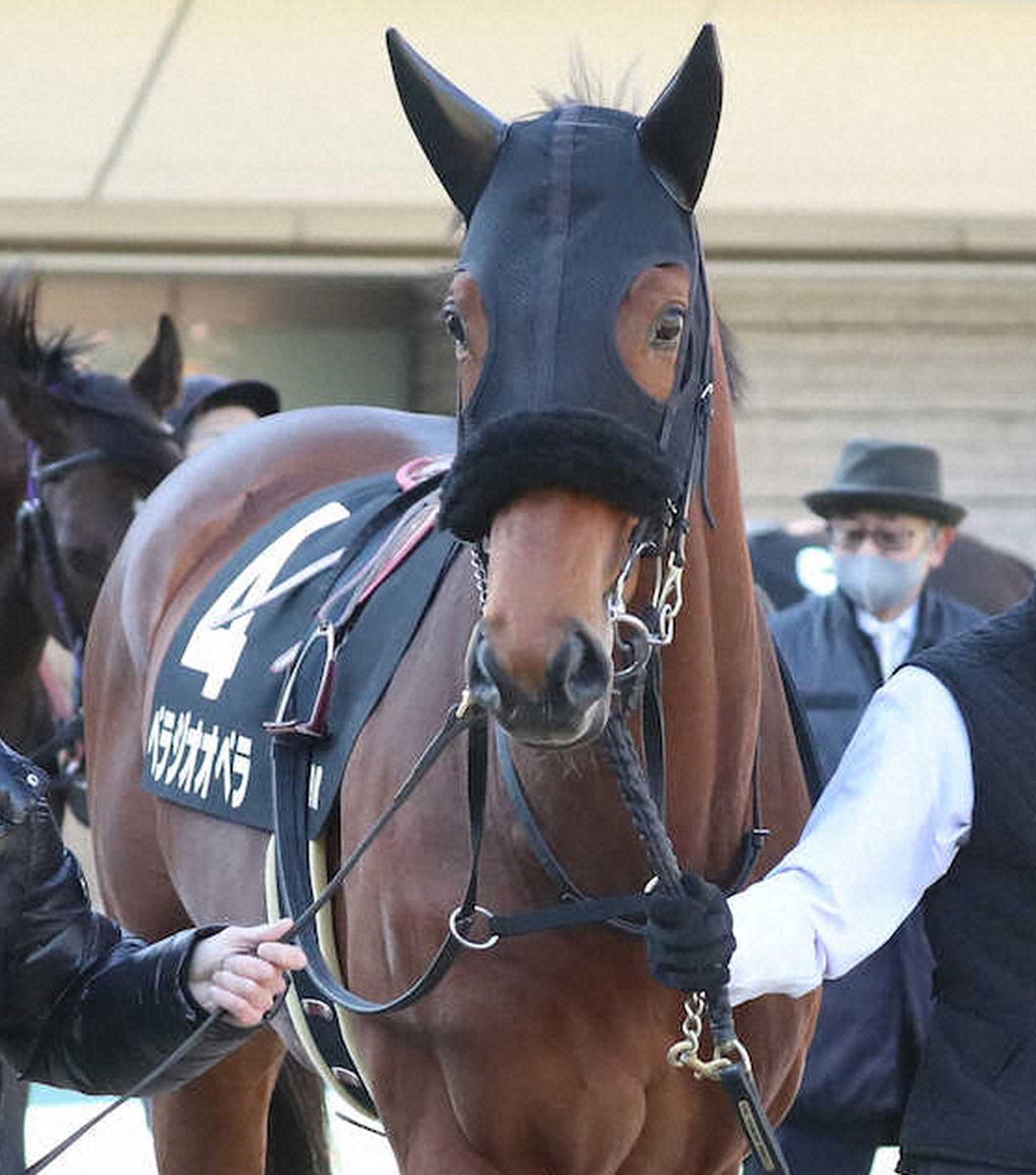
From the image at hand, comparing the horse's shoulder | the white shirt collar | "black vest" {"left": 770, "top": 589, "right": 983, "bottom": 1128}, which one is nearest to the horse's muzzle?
"black vest" {"left": 770, "top": 589, "right": 983, "bottom": 1128}

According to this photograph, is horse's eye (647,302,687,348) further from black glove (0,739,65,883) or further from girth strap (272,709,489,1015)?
black glove (0,739,65,883)

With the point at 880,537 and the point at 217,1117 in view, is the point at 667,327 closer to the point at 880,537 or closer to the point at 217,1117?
the point at 217,1117

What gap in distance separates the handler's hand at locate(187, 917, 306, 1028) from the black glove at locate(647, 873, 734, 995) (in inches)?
15.9

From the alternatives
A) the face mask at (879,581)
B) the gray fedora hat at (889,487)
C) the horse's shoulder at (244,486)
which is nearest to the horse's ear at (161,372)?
the horse's shoulder at (244,486)

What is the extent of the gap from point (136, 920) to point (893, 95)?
4.98 meters

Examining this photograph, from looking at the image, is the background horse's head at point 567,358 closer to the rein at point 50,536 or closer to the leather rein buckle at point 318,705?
the leather rein buckle at point 318,705

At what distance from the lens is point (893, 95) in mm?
8820

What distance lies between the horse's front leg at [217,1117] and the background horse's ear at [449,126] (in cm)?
227

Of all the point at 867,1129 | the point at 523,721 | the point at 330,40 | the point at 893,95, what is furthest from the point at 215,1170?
the point at 893,95

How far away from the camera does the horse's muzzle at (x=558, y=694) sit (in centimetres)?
259

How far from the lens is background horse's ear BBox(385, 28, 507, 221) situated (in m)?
2.99

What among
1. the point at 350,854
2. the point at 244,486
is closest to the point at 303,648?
the point at 350,854

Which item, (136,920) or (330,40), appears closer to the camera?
(136,920)

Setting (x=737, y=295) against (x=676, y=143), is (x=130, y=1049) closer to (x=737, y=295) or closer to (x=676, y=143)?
(x=676, y=143)
